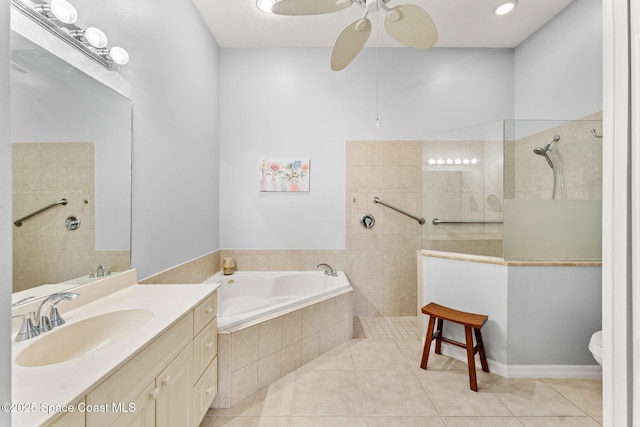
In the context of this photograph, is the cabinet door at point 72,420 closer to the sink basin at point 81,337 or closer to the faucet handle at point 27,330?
the sink basin at point 81,337

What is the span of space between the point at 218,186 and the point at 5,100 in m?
2.56

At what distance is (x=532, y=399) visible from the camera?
1724 millimetres

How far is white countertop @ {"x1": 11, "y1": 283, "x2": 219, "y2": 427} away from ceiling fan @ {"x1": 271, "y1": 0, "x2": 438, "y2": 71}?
164 cm

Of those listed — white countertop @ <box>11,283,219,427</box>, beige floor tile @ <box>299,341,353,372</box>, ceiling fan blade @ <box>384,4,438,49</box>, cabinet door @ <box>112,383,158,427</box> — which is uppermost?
ceiling fan blade @ <box>384,4,438,49</box>

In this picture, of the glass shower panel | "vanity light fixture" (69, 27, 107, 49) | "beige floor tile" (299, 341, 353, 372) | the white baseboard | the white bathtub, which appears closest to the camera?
"vanity light fixture" (69, 27, 107, 49)

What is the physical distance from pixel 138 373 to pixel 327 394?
1275 millimetres

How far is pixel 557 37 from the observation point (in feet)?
7.98

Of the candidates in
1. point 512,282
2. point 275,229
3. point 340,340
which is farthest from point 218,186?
point 512,282

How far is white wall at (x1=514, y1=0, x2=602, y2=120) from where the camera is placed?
6.89 ft

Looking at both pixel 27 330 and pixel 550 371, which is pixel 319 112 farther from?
pixel 550 371

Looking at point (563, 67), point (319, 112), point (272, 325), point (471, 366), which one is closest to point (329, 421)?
point (272, 325)

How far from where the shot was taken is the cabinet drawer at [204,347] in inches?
52.9

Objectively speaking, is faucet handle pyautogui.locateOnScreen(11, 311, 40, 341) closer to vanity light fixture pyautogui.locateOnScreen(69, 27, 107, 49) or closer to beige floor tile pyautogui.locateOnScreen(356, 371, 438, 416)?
vanity light fixture pyautogui.locateOnScreen(69, 27, 107, 49)

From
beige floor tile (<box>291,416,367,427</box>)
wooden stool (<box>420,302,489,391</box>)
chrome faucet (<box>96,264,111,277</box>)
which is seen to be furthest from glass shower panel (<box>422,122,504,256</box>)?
chrome faucet (<box>96,264,111,277</box>)
